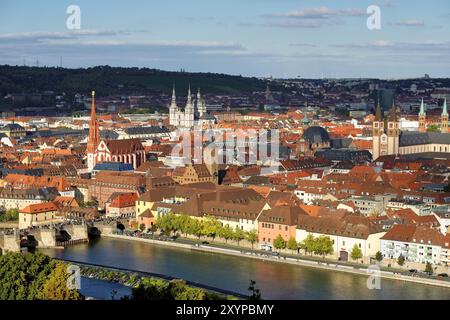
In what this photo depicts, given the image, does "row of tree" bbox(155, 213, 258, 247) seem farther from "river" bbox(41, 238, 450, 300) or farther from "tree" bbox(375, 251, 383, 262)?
"tree" bbox(375, 251, 383, 262)

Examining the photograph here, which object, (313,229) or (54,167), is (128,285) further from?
(54,167)

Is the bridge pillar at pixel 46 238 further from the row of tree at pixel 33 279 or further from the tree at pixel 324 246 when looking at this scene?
the tree at pixel 324 246

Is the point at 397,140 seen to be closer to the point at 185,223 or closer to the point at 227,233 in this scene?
the point at 185,223

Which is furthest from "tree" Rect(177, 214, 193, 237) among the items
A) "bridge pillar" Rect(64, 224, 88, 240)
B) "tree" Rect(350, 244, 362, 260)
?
"tree" Rect(350, 244, 362, 260)

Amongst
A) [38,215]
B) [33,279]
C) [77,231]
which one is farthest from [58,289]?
[38,215]

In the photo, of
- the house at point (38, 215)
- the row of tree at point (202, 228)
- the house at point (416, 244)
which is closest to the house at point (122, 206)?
the house at point (38, 215)
